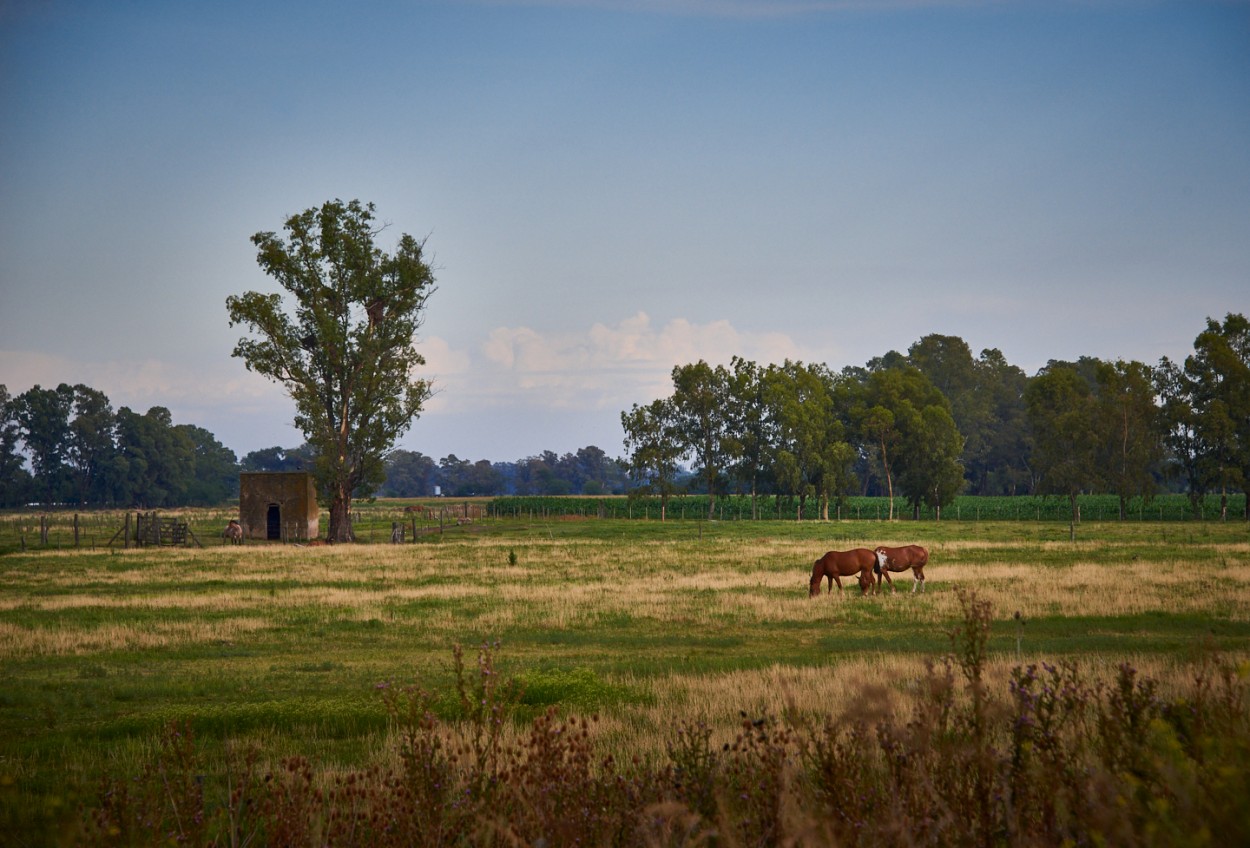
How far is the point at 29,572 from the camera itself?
119 ft

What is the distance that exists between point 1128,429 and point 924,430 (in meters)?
17.1

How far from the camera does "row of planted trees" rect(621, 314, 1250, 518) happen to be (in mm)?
79719

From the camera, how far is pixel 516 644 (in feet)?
62.8

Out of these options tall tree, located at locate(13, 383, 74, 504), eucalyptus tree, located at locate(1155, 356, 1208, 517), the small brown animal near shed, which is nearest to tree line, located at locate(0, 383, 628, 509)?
tall tree, located at locate(13, 383, 74, 504)

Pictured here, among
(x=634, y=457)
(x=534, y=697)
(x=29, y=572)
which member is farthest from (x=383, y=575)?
(x=634, y=457)

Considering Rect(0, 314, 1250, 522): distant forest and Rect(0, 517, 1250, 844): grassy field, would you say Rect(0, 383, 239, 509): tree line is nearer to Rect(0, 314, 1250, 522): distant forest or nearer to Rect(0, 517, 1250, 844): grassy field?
Rect(0, 314, 1250, 522): distant forest

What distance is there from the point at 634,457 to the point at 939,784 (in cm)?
9137

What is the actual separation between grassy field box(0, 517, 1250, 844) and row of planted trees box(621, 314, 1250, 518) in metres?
46.3

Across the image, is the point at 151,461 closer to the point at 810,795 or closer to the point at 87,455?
the point at 87,455

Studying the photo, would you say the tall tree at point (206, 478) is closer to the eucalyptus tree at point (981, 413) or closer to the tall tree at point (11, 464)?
the tall tree at point (11, 464)

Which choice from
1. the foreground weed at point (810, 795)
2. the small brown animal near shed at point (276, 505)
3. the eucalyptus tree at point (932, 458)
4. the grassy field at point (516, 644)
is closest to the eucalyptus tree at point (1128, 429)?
the eucalyptus tree at point (932, 458)

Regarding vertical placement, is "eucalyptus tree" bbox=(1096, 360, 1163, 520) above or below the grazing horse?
above

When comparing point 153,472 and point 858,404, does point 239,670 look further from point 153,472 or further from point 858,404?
point 153,472

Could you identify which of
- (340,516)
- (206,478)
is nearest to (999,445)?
(340,516)
